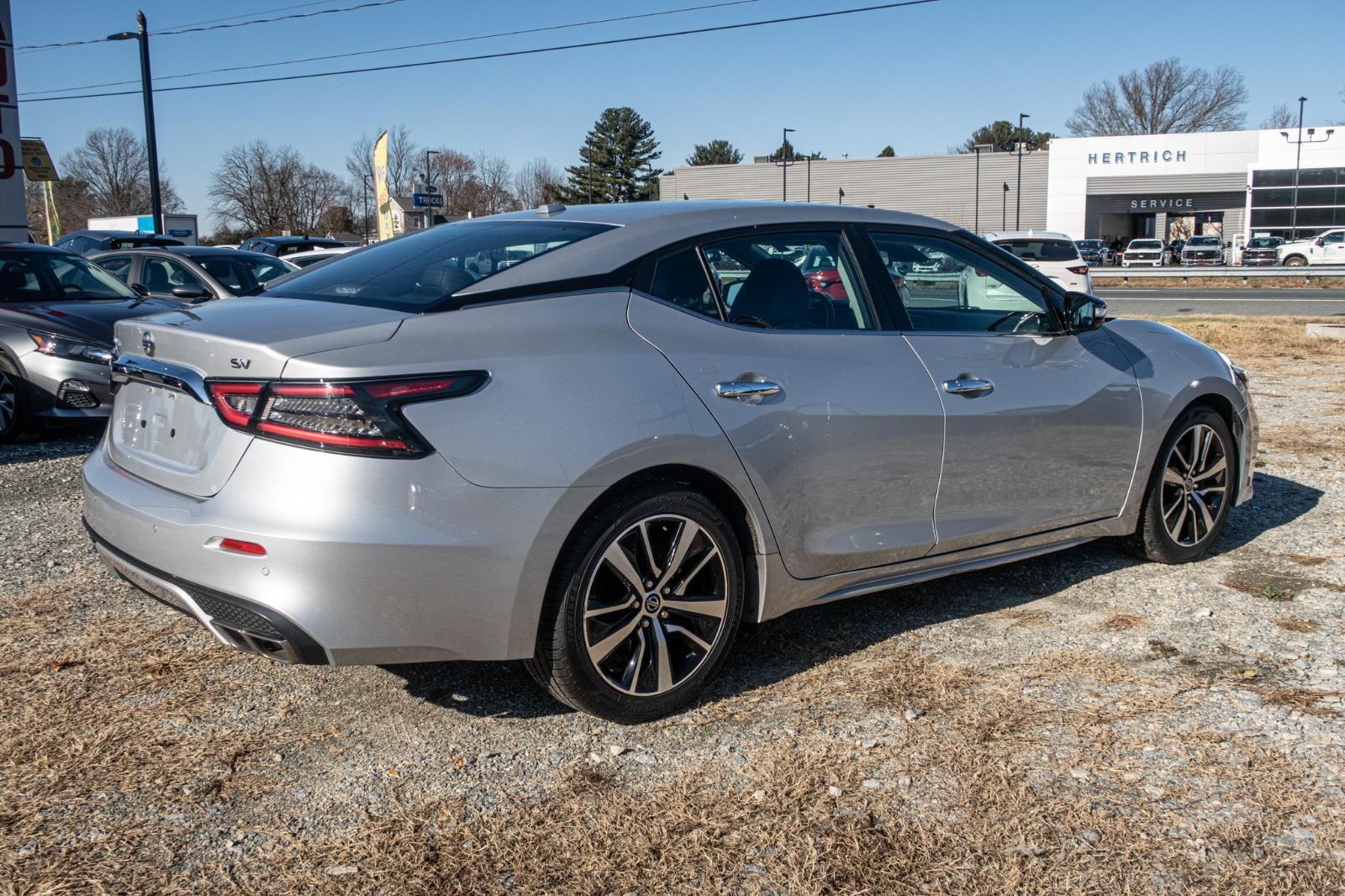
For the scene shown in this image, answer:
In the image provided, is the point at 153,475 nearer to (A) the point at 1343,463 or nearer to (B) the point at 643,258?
(B) the point at 643,258

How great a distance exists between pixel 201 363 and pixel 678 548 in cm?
148

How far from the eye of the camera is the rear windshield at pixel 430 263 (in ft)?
11.5

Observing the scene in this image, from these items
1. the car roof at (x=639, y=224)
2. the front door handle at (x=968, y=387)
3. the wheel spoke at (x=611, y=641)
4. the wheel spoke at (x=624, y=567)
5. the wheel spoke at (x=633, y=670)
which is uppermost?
the car roof at (x=639, y=224)

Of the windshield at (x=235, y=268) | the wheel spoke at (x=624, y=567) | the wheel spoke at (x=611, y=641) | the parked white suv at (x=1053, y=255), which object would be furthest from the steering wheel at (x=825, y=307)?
the parked white suv at (x=1053, y=255)

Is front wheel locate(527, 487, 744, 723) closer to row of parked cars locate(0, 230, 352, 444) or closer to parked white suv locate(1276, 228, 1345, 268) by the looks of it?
row of parked cars locate(0, 230, 352, 444)

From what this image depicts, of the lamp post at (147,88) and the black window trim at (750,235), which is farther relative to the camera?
the lamp post at (147,88)

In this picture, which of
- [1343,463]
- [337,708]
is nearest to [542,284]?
[337,708]

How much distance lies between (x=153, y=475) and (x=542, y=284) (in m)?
1.27

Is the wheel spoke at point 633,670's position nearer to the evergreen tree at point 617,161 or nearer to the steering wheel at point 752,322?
the steering wheel at point 752,322

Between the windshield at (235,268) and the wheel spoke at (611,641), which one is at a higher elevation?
the windshield at (235,268)

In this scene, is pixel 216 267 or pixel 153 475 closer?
pixel 153 475

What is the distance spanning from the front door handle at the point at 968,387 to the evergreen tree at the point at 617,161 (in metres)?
101

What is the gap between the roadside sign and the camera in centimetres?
2367

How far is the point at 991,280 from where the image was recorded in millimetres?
4770
